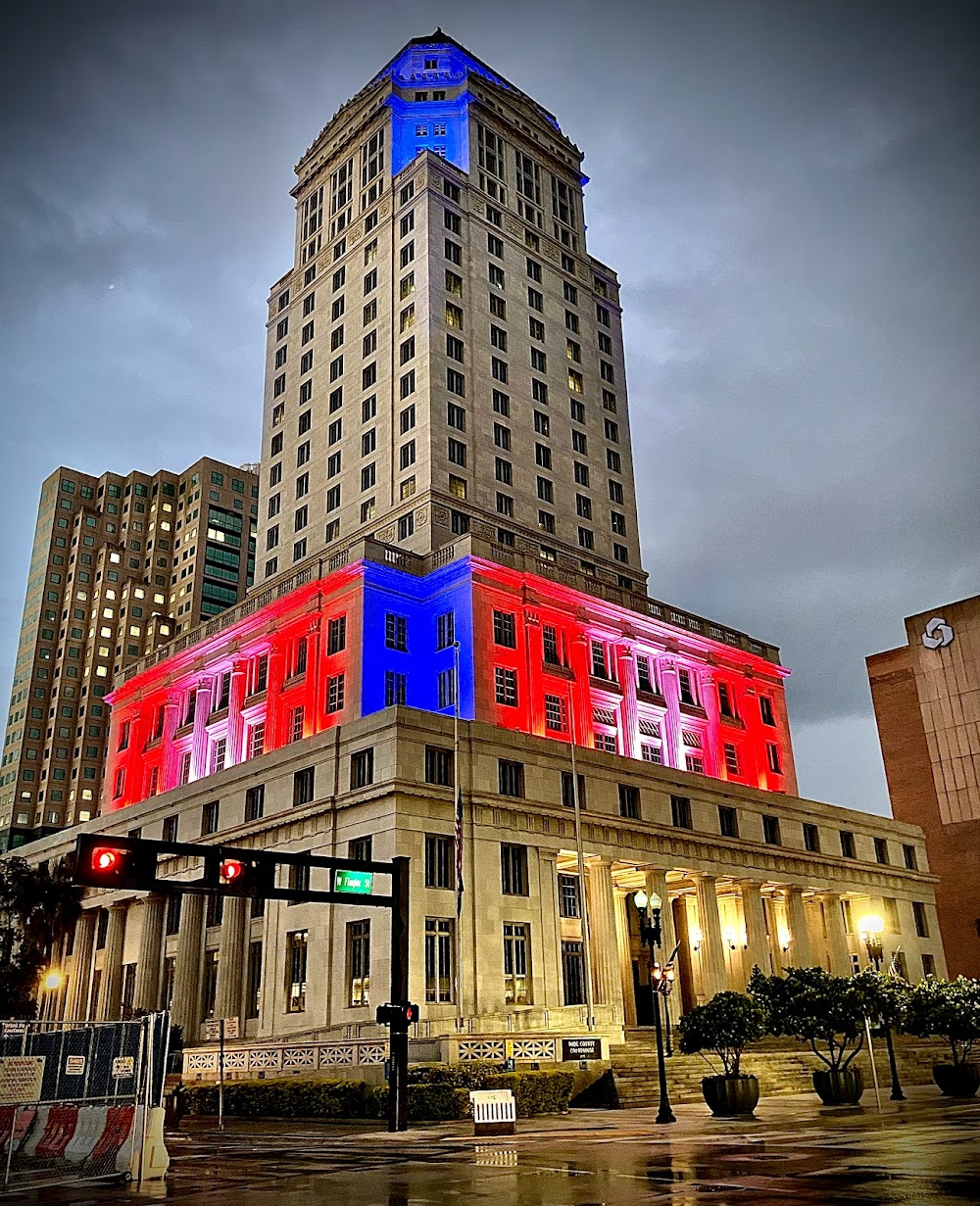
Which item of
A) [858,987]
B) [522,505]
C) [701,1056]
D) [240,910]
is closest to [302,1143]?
[858,987]

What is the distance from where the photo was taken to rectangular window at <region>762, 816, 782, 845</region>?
68688mm

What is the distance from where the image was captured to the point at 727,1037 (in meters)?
32.0

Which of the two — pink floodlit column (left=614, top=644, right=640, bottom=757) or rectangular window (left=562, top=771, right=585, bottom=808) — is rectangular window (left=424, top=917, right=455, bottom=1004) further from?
pink floodlit column (left=614, top=644, right=640, bottom=757)

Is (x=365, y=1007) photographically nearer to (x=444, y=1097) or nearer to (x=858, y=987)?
(x=444, y=1097)

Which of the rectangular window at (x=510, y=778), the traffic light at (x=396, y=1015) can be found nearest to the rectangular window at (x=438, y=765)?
the rectangular window at (x=510, y=778)

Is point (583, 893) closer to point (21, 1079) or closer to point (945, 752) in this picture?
point (21, 1079)

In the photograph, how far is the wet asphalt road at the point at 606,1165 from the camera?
48.9ft

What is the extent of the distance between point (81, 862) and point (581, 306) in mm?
79220

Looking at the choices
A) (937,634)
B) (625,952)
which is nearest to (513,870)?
(625,952)

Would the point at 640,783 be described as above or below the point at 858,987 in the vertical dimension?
above

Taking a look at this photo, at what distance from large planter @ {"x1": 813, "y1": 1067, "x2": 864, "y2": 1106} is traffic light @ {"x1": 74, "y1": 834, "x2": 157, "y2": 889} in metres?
22.6

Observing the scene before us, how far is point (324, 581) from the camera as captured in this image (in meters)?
64.7

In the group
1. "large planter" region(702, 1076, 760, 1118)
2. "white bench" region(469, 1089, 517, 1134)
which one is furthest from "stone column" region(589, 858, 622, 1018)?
"white bench" region(469, 1089, 517, 1134)

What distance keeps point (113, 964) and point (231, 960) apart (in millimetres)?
13154
